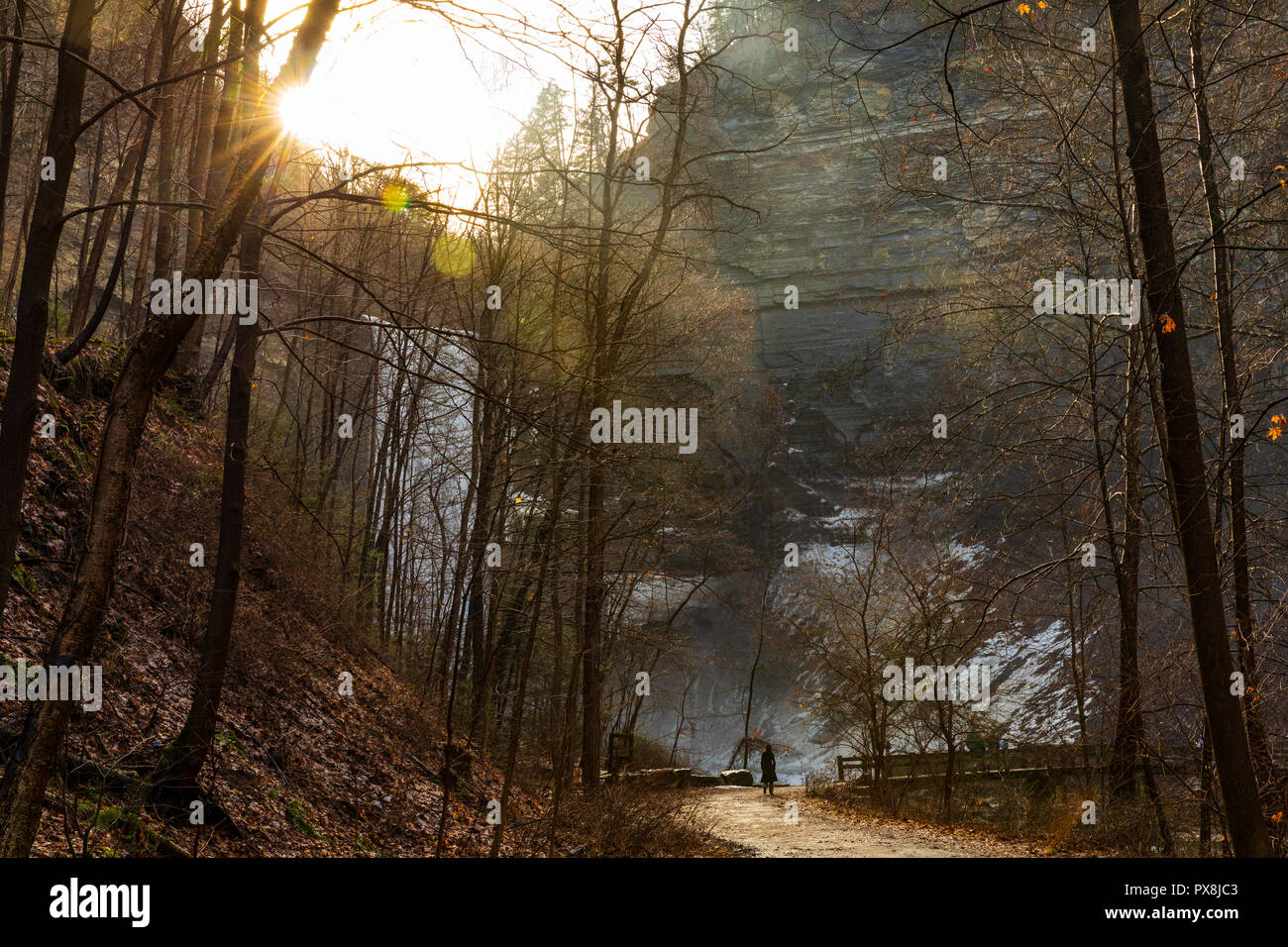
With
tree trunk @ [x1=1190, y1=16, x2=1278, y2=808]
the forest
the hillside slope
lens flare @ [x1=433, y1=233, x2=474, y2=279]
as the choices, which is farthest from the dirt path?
lens flare @ [x1=433, y1=233, x2=474, y2=279]

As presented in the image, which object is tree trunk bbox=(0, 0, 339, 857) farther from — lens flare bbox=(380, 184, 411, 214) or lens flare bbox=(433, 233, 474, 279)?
lens flare bbox=(433, 233, 474, 279)

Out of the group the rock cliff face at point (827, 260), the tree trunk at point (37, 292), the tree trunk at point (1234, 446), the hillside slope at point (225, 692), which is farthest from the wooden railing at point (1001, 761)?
the rock cliff face at point (827, 260)

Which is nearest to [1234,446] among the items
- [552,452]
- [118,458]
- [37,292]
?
[552,452]

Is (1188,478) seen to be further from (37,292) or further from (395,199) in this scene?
(37,292)

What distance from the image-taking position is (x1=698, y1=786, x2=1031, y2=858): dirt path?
38.5 feet

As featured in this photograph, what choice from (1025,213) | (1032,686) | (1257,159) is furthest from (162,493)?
(1025,213)

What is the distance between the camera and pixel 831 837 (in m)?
14.1

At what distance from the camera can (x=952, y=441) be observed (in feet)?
29.2

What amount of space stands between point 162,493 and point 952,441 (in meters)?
9.22

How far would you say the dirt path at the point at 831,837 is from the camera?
11.7 metres

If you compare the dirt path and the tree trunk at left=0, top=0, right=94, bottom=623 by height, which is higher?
the tree trunk at left=0, top=0, right=94, bottom=623

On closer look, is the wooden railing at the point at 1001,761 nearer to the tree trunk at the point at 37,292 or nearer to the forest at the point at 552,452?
the forest at the point at 552,452
